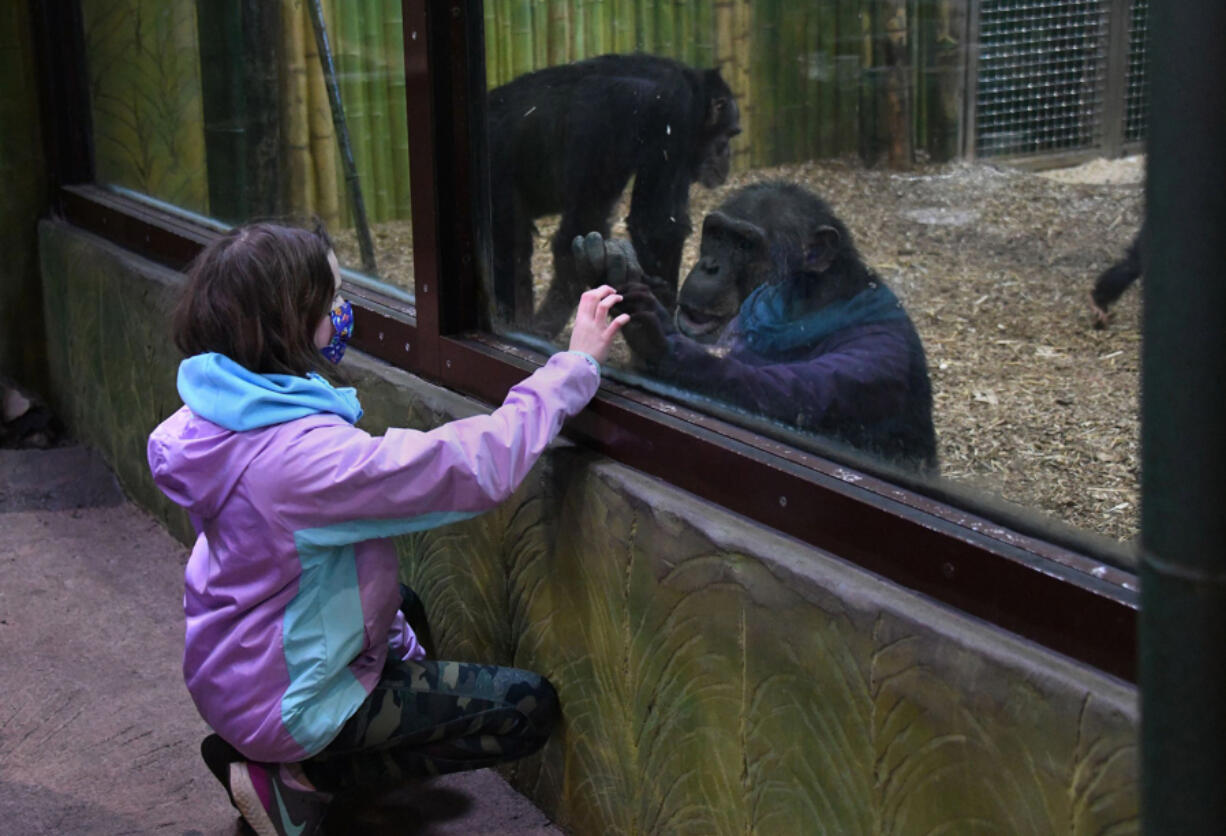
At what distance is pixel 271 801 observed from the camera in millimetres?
2240

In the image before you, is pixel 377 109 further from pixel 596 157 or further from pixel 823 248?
pixel 823 248

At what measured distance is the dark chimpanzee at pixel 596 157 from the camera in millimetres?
2268

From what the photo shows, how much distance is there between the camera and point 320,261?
85.4 inches

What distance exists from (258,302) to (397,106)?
86 cm

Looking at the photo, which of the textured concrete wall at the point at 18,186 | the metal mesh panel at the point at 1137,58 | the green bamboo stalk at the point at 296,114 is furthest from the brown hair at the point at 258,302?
the textured concrete wall at the point at 18,186

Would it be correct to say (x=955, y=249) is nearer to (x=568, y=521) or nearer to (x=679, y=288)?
(x=679, y=288)

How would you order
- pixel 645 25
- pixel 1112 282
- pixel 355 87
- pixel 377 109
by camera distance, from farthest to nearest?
pixel 355 87 → pixel 377 109 → pixel 645 25 → pixel 1112 282

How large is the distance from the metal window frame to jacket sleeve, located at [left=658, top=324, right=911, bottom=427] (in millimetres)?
69

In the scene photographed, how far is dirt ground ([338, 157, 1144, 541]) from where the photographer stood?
5.70 feet

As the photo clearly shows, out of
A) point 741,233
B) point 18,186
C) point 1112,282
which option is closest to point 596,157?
point 741,233

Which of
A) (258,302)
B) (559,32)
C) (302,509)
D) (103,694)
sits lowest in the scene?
(103,694)

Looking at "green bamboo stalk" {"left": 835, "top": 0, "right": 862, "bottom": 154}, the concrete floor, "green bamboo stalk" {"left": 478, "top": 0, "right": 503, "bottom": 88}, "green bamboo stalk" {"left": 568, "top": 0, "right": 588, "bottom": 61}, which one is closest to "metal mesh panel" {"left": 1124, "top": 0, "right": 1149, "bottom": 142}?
"green bamboo stalk" {"left": 835, "top": 0, "right": 862, "bottom": 154}

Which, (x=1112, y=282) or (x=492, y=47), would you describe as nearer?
(x=1112, y=282)

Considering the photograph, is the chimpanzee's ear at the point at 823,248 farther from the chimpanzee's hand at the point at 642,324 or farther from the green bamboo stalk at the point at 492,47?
the green bamboo stalk at the point at 492,47
